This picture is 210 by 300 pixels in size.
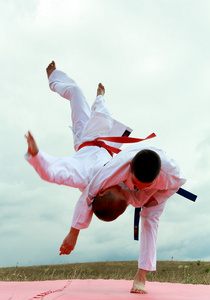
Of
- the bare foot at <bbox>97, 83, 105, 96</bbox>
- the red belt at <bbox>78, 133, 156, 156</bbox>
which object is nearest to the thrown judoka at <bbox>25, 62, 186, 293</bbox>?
the red belt at <bbox>78, 133, 156, 156</bbox>

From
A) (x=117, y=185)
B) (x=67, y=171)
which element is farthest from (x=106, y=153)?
(x=67, y=171)

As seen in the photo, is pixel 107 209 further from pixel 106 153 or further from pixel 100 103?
pixel 100 103

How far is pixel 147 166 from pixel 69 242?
115 cm

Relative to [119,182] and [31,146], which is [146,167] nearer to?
[119,182]

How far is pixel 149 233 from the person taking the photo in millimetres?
4102

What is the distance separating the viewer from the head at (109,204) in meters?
3.60

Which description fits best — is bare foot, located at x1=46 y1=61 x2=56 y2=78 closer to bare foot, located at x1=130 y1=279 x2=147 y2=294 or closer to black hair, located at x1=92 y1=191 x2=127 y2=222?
black hair, located at x1=92 y1=191 x2=127 y2=222

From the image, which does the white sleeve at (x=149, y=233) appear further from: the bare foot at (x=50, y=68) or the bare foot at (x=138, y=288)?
the bare foot at (x=50, y=68)

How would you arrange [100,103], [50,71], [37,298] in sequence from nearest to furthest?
[37,298] → [100,103] → [50,71]

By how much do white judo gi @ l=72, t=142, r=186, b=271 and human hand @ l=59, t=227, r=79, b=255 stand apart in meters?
0.08

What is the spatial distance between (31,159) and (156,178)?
1285mm

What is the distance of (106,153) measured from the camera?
455 centimetres

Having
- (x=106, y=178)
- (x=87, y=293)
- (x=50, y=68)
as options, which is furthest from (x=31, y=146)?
(x=50, y=68)

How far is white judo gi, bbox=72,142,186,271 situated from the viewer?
3709 mm
